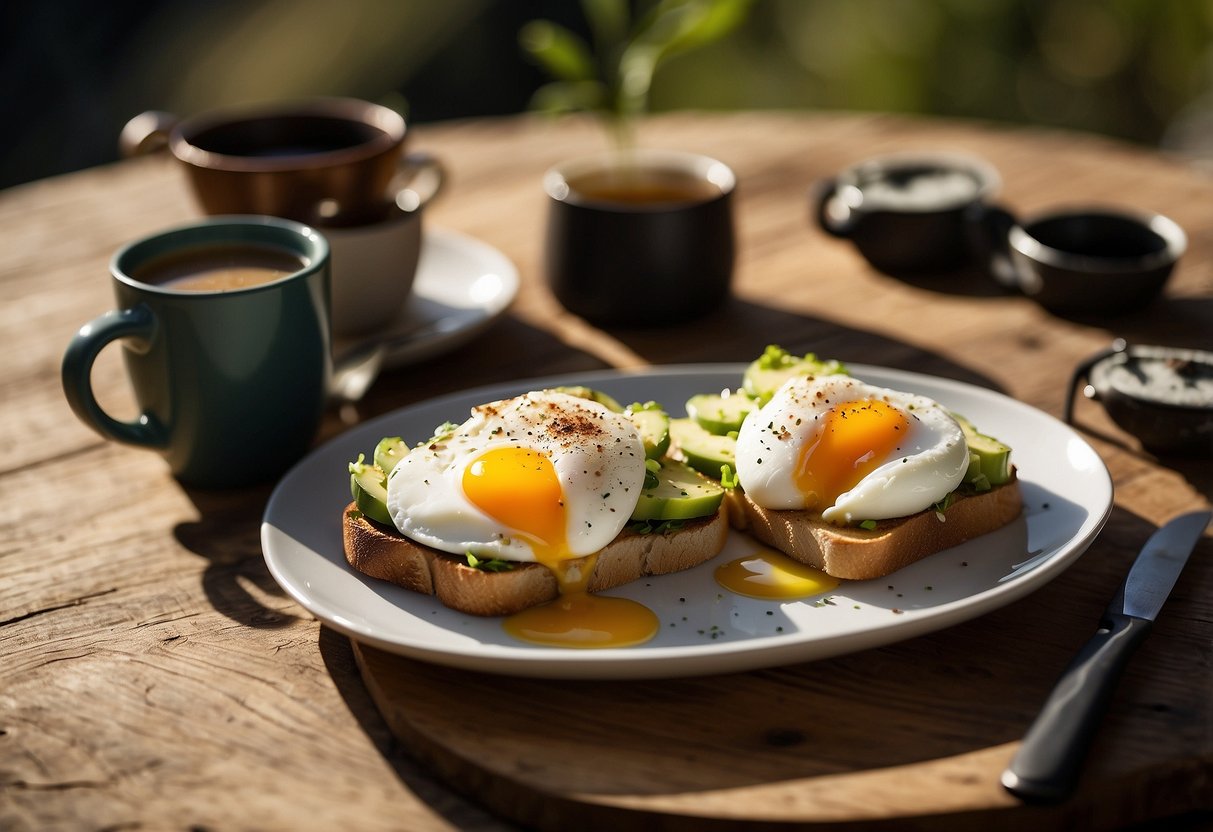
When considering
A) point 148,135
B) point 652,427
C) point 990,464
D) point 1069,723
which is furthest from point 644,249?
point 1069,723

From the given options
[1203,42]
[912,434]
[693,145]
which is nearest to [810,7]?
[1203,42]

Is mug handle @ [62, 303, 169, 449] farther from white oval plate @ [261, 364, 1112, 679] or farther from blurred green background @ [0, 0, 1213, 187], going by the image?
blurred green background @ [0, 0, 1213, 187]

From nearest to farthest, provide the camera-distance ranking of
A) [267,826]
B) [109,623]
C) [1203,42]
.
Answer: [267,826] < [109,623] < [1203,42]

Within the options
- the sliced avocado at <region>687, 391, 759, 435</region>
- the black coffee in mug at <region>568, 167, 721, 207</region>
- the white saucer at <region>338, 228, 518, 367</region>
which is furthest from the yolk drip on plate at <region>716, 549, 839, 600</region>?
the black coffee in mug at <region>568, 167, 721, 207</region>

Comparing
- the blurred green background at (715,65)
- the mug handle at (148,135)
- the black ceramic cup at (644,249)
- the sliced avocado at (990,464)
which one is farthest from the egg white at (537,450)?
the blurred green background at (715,65)

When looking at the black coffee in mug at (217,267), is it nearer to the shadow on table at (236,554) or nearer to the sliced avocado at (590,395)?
the shadow on table at (236,554)

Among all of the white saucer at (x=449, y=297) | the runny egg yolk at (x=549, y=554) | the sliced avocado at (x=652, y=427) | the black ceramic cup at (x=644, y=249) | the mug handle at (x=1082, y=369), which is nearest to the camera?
the runny egg yolk at (x=549, y=554)

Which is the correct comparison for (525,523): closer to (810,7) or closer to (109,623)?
(109,623)
